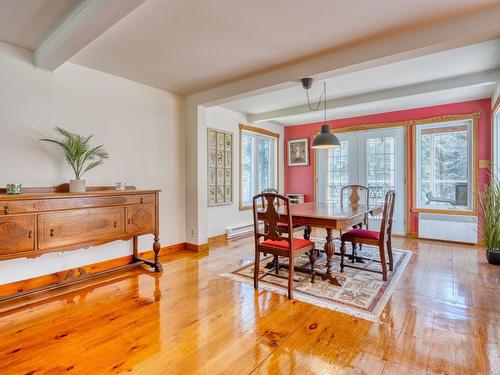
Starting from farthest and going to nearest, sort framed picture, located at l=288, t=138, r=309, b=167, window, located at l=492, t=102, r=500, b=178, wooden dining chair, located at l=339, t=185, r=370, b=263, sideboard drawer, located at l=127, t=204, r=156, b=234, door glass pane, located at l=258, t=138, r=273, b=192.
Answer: framed picture, located at l=288, t=138, r=309, b=167 < door glass pane, located at l=258, t=138, r=273, b=192 < window, located at l=492, t=102, r=500, b=178 < wooden dining chair, located at l=339, t=185, r=370, b=263 < sideboard drawer, located at l=127, t=204, r=156, b=234

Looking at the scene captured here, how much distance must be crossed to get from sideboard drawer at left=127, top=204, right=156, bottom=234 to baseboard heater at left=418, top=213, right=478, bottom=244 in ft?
14.4

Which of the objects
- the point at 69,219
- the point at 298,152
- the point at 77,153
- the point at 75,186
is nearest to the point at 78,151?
the point at 77,153

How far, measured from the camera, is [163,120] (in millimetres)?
3930

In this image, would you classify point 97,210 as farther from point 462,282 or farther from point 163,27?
point 462,282

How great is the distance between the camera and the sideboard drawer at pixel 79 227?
239 centimetres

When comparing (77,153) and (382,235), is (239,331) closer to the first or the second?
(382,235)

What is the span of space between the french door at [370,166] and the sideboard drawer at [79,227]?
428 centimetres

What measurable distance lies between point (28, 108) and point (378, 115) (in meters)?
A: 5.30

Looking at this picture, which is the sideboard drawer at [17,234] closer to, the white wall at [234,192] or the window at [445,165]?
the white wall at [234,192]

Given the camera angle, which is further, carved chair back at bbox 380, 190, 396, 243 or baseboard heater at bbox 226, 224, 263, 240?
baseboard heater at bbox 226, 224, 263, 240

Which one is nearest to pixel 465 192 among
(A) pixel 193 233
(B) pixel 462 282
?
(B) pixel 462 282

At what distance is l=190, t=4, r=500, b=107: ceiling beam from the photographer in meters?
2.11

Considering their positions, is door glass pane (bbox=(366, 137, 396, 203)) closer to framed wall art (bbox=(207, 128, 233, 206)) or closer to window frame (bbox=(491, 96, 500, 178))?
window frame (bbox=(491, 96, 500, 178))

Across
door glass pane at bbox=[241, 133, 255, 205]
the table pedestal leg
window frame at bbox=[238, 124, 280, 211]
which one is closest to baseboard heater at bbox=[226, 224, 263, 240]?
window frame at bbox=[238, 124, 280, 211]
